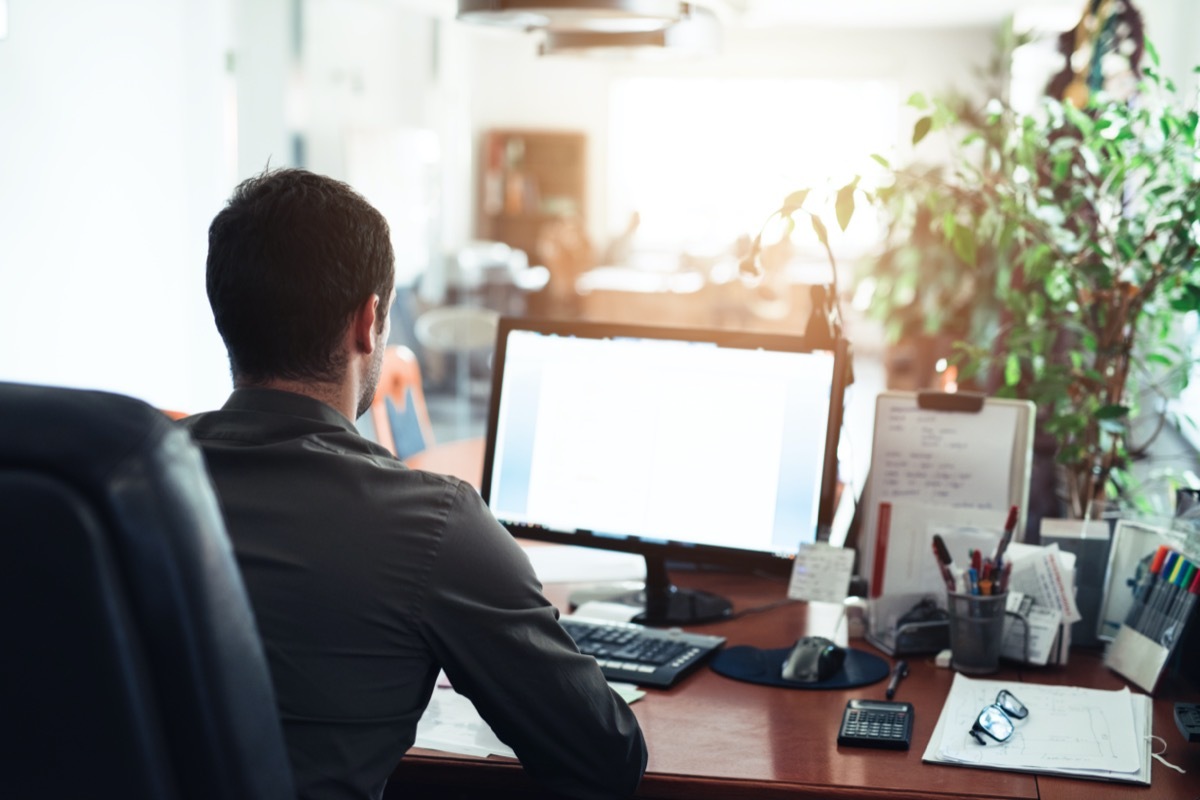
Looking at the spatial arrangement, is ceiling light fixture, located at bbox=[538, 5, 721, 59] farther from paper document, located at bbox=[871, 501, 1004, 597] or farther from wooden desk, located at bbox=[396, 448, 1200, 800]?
wooden desk, located at bbox=[396, 448, 1200, 800]

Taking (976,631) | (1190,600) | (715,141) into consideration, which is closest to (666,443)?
(976,631)

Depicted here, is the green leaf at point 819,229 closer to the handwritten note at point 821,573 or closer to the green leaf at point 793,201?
the green leaf at point 793,201

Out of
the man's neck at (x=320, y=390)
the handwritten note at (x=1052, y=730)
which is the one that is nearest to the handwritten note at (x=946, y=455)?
the handwritten note at (x=1052, y=730)

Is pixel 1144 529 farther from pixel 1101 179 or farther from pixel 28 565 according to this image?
pixel 28 565

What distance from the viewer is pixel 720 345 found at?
177cm

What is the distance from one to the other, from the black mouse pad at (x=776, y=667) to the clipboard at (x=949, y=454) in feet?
0.58

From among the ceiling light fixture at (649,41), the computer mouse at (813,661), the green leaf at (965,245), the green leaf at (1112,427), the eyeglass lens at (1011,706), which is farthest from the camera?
the ceiling light fixture at (649,41)

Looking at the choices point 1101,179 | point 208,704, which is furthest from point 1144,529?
point 208,704

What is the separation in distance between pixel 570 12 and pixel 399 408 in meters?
1.53

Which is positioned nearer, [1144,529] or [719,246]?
[1144,529]

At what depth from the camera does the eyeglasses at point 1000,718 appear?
136cm

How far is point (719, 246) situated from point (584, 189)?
5.17 feet

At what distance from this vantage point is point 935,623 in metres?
1.65

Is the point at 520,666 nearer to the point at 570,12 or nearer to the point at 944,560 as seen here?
the point at 944,560
